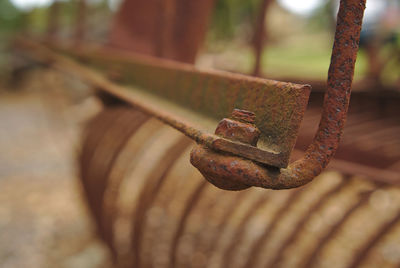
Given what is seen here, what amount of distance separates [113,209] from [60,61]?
3.62ft

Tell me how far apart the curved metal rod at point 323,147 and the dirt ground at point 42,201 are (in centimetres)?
250

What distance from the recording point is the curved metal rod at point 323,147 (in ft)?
1.95

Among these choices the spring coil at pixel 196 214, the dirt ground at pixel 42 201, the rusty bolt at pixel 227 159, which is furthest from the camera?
the dirt ground at pixel 42 201

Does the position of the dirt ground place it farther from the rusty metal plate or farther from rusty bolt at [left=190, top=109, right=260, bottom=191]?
rusty bolt at [left=190, top=109, right=260, bottom=191]

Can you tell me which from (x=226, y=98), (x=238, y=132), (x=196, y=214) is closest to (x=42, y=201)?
(x=196, y=214)

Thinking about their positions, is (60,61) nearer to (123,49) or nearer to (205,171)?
(123,49)

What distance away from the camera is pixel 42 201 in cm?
379

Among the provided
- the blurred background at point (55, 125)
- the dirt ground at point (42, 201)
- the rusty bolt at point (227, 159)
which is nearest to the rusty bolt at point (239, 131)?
the rusty bolt at point (227, 159)

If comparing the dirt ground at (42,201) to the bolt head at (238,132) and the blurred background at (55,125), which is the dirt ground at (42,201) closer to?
the blurred background at (55,125)

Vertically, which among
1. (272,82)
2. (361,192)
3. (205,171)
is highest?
(272,82)

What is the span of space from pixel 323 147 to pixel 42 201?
372cm

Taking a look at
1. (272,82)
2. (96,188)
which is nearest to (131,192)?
(96,188)

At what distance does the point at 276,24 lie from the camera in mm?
21062

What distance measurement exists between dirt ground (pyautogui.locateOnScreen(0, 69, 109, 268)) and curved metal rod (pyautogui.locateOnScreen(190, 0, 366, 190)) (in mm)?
2505
